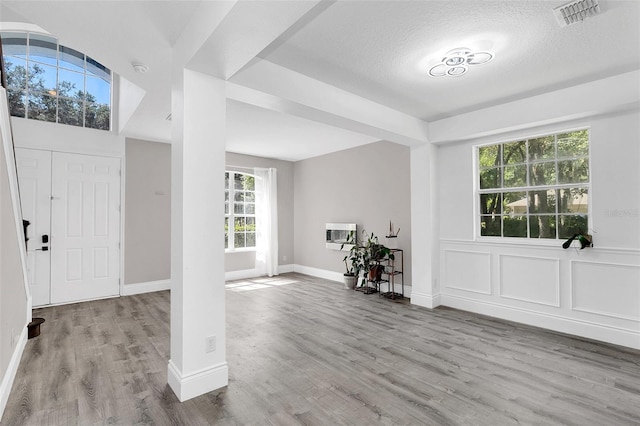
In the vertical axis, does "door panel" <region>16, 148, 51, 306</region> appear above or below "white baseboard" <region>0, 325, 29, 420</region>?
above

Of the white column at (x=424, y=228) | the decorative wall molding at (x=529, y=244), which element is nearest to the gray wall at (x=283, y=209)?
the white column at (x=424, y=228)

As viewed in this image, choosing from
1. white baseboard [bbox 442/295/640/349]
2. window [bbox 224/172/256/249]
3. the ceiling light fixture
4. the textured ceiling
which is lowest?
white baseboard [bbox 442/295/640/349]

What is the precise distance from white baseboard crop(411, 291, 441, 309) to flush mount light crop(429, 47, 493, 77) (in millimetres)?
3071

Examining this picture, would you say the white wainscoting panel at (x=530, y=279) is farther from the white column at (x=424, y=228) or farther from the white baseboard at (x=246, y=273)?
the white baseboard at (x=246, y=273)

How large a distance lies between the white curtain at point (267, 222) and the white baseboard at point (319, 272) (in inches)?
24.4

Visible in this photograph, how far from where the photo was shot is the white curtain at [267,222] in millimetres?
7207

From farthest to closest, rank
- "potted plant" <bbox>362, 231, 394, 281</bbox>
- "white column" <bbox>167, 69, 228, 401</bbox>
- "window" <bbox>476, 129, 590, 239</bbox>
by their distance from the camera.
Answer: "potted plant" <bbox>362, 231, 394, 281</bbox>
"window" <bbox>476, 129, 590, 239</bbox>
"white column" <bbox>167, 69, 228, 401</bbox>

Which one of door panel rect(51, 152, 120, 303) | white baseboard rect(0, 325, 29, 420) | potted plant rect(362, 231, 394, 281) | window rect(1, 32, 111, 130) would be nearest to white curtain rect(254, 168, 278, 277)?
potted plant rect(362, 231, 394, 281)

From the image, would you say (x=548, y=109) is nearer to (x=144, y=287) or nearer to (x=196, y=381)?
(x=196, y=381)

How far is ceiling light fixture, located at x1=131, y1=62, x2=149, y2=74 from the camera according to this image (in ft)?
9.24

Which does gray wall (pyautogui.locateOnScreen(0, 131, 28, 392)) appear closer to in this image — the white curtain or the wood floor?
the wood floor

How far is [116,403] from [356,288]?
13.5ft

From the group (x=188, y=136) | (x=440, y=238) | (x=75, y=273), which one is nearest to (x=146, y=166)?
(x=75, y=273)

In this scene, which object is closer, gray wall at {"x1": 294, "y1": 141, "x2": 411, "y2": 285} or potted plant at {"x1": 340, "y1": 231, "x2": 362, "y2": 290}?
gray wall at {"x1": 294, "y1": 141, "x2": 411, "y2": 285}
